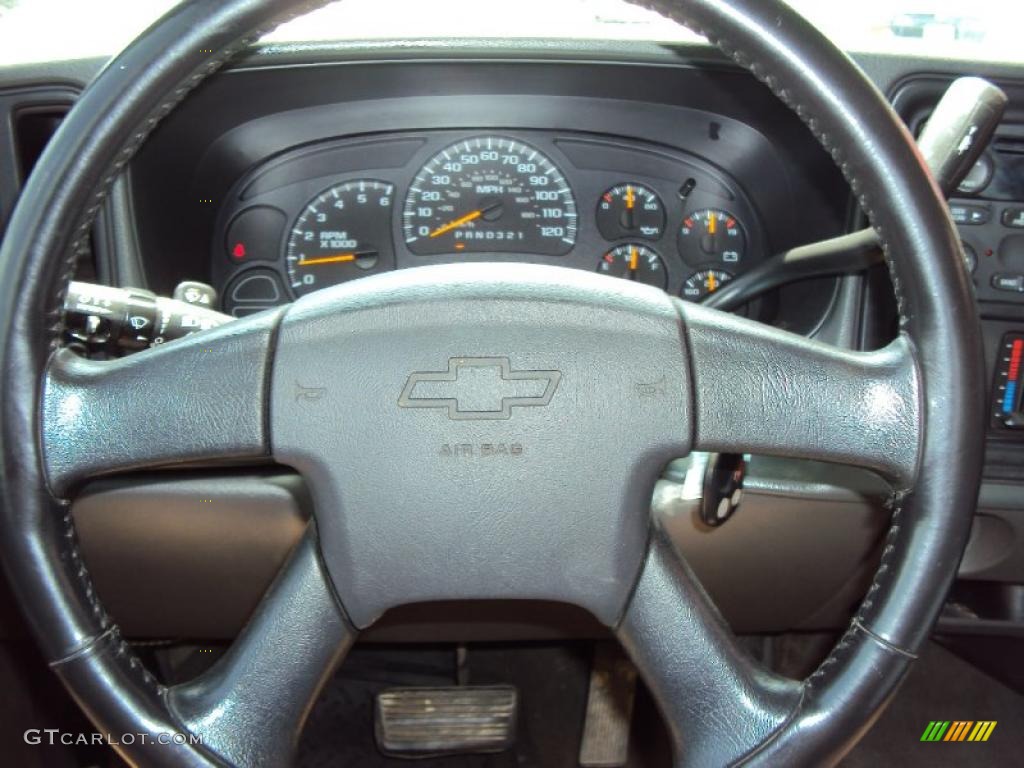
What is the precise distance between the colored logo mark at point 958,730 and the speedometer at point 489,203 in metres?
1.12

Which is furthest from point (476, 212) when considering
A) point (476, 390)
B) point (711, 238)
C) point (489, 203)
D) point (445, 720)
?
point (476, 390)

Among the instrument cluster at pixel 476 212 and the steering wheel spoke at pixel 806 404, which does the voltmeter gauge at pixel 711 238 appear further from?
the steering wheel spoke at pixel 806 404

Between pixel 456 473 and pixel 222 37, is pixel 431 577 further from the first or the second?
pixel 222 37

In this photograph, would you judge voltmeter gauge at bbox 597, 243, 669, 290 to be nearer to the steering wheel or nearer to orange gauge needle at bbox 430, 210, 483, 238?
orange gauge needle at bbox 430, 210, 483, 238

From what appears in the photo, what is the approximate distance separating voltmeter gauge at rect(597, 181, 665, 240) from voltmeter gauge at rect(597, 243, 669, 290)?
3 cm

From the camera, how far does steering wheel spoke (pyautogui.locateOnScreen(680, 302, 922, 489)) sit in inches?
32.5

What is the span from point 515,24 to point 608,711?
3.98 ft

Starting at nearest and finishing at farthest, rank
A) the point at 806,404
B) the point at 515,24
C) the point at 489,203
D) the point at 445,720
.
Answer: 1. the point at 806,404
2. the point at 515,24
3. the point at 489,203
4. the point at 445,720

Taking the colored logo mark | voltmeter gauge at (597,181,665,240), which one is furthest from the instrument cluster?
the colored logo mark

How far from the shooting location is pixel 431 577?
0.86 m

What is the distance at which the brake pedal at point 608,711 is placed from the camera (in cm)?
195

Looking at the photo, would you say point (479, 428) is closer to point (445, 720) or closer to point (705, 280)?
point (705, 280)

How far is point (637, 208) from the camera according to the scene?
182 centimetres

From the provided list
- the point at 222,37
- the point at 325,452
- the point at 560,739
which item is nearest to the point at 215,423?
the point at 325,452
